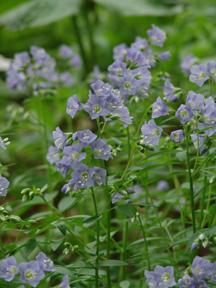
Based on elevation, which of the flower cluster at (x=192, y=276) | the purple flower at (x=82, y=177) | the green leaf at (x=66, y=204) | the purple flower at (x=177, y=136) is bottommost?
the flower cluster at (x=192, y=276)

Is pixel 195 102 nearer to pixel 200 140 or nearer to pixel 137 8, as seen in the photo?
pixel 200 140

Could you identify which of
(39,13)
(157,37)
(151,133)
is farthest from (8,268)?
(39,13)

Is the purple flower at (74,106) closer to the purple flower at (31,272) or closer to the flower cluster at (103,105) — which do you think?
the flower cluster at (103,105)

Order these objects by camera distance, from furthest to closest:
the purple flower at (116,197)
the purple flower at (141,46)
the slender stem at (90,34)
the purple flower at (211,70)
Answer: the slender stem at (90,34)
the purple flower at (141,46)
the purple flower at (211,70)
the purple flower at (116,197)

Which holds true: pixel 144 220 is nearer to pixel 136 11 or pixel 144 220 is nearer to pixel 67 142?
pixel 67 142

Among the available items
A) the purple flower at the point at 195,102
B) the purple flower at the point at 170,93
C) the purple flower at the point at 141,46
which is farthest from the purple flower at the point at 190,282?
the purple flower at the point at 141,46

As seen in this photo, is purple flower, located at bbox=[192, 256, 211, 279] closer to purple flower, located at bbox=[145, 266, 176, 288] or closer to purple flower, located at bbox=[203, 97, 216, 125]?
purple flower, located at bbox=[145, 266, 176, 288]

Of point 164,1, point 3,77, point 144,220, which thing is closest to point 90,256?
point 144,220
